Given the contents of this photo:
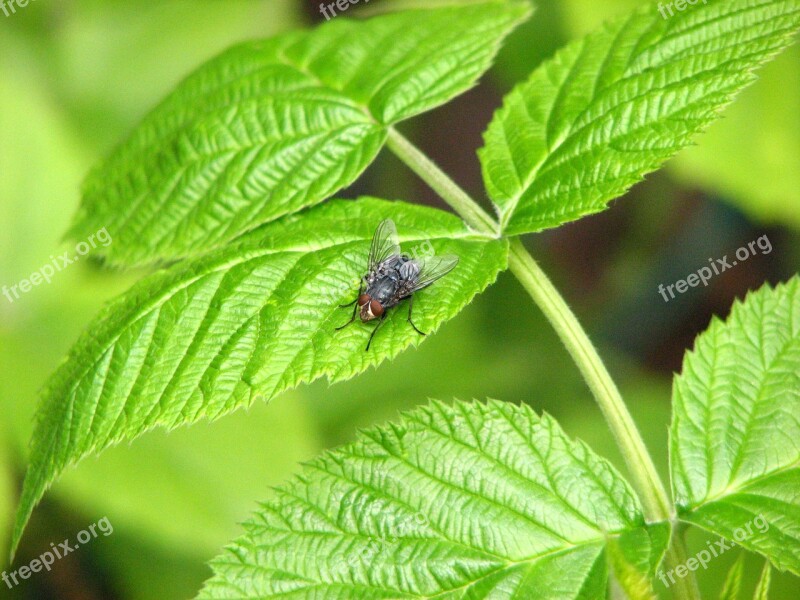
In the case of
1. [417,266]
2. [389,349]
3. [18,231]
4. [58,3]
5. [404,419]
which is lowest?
[404,419]

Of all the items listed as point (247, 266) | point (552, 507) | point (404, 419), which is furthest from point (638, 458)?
point (247, 266)

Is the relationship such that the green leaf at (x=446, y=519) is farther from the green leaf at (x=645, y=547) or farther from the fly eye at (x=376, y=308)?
the fly eye at (x=376, y=308)

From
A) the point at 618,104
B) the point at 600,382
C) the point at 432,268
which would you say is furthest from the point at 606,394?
the point at 618,104

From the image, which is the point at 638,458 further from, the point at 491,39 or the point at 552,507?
the point at 491,39

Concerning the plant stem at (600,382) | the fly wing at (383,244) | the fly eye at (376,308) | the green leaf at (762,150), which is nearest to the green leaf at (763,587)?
the plant stem at (600,382)

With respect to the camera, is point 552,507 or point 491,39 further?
point 491,39

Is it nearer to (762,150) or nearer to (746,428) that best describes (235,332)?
(746,428)
